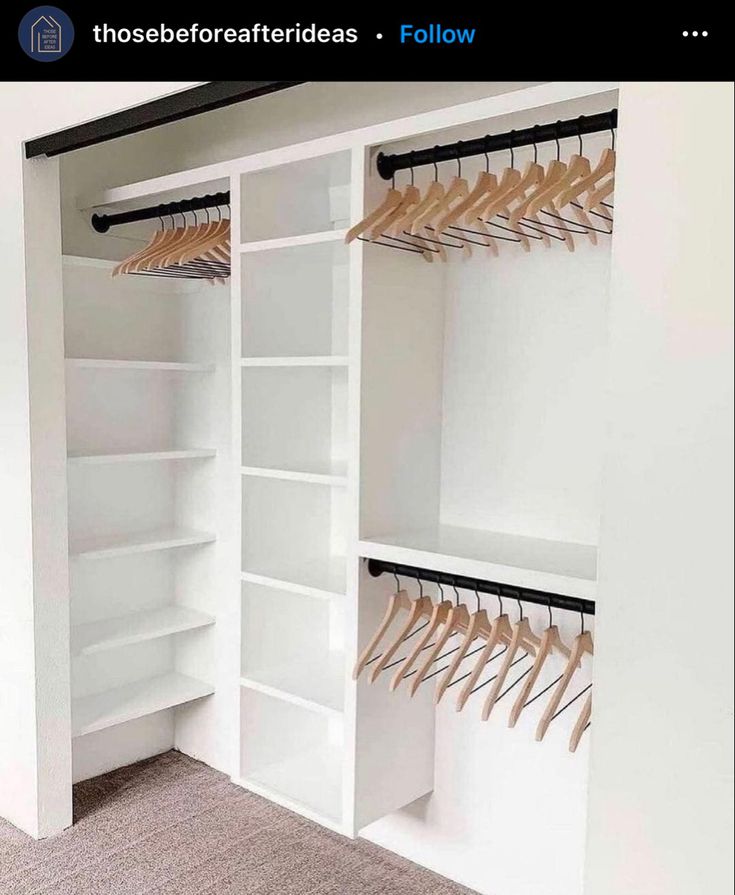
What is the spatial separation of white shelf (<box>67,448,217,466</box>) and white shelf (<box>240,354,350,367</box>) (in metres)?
0.64

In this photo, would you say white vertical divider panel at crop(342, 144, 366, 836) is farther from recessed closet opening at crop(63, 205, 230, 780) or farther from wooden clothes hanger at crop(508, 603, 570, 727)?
recessed closet opening at crop(63, 205, 230, 780)

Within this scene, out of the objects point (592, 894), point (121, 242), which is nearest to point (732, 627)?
point (592, 894)

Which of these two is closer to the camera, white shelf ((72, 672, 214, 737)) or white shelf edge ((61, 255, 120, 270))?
white shelf edge ((61, 255, 120, 270))

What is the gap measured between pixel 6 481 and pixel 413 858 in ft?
5.72

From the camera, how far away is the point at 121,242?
3256 millimetres

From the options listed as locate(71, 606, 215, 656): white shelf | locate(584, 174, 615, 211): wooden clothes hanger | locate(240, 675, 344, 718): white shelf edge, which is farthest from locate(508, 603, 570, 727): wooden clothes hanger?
locate(71, 606, 215, 656): white shelf

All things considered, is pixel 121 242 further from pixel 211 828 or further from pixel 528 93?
pixel 211 828

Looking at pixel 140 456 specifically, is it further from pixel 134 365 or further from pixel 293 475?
pixel 293 475

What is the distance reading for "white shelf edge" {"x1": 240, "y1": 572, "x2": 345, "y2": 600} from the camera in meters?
2.42

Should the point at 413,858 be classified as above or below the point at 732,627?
below

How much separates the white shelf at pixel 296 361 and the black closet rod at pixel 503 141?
1.61 ft
